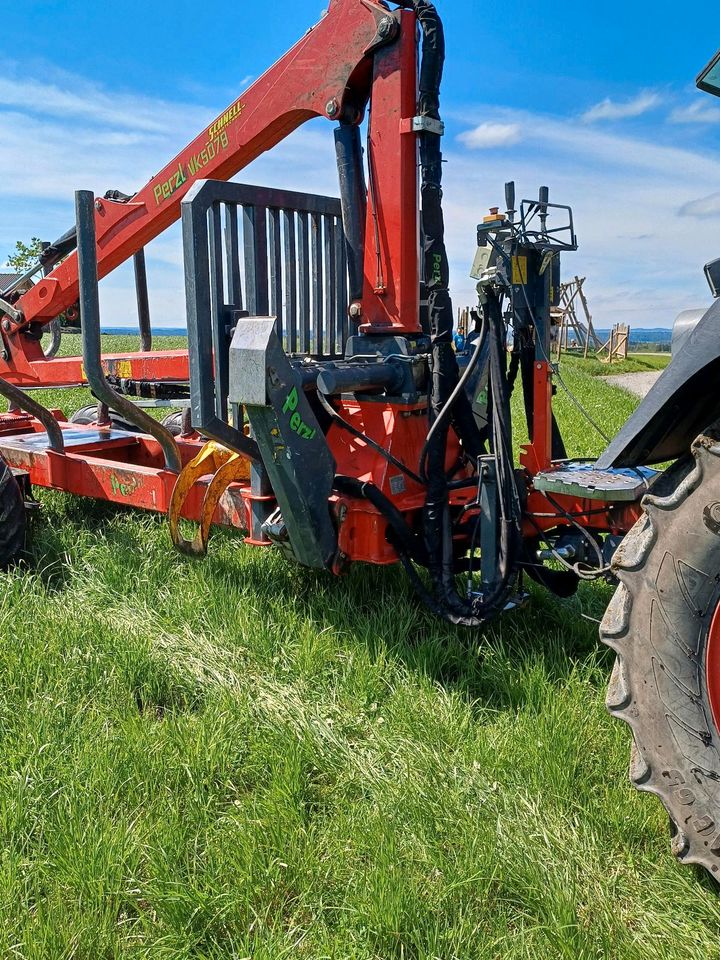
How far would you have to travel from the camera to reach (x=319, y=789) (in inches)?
104

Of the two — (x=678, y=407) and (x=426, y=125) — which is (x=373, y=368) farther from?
(x=678, y=407)

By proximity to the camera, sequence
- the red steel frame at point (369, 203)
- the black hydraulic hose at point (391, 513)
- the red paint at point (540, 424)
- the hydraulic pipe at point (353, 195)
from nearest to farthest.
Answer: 1. the black hydraulic hose at point (391, 513)
2. the red steel frame at point (369, 203)
3. the hydraulic pipe at point (353, 195)
4. the red paint at point (540, 424)

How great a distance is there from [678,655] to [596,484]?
3.16ft

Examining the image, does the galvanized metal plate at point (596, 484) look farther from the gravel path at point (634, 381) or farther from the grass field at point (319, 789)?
the gravel path at point (634, 381)

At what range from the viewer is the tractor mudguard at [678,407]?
2.14 m

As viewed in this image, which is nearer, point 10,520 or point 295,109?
point 295,109

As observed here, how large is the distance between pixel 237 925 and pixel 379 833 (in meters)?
0.46

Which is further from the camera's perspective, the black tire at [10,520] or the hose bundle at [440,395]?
the black tire at [10,520]

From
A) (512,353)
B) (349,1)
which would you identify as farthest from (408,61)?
(512,353)

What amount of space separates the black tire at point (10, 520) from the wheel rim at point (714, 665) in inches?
144

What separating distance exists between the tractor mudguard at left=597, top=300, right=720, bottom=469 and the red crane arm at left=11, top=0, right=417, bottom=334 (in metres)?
1.61

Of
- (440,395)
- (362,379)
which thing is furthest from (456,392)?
(362,379)

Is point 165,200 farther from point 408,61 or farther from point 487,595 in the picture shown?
point 487,595

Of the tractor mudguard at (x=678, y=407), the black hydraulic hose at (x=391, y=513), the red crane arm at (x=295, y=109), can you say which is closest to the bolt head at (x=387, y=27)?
the red crane arm at (x=295, y=109)
